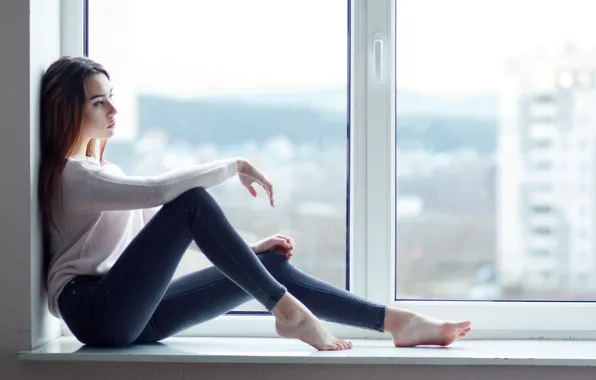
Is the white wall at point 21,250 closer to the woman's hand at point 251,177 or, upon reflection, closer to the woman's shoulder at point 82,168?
the woman's shoulder at point 82,168

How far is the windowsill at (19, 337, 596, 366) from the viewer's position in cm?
182

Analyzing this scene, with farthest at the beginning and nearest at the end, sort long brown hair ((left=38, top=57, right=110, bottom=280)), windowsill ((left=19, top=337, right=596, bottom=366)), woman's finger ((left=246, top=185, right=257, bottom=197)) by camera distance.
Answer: woman's finger ((left=246, top=185, right=257, bottom=197))
long brown hair ((left=38, top=57, right=110, bottom=280))
windowsill ((left=19, top=337, right=596, bottom=366))

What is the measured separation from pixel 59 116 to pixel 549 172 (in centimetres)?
118

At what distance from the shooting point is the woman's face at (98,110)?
77.3 inches

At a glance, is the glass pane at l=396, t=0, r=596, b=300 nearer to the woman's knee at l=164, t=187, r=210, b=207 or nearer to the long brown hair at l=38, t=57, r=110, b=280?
the woman's knee at l=164, t=187, r=210, b=207

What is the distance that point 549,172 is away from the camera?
2.18m

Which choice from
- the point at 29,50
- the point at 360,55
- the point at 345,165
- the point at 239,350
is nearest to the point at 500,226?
the point at 345,165

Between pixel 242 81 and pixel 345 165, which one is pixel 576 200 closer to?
pixel 345 165

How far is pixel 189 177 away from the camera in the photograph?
188 centimetres

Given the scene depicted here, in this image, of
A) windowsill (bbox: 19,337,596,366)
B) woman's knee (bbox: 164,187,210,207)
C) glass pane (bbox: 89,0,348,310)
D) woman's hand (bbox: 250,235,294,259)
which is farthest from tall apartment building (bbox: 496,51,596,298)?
woman's knee (bbox: 164,187,210,207)

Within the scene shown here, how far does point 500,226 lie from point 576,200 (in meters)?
0.20

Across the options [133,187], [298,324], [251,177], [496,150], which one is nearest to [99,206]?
[133,187]

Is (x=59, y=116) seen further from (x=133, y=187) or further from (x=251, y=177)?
(x=251, y=177)

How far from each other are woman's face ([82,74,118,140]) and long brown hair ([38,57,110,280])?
1 centimetres
